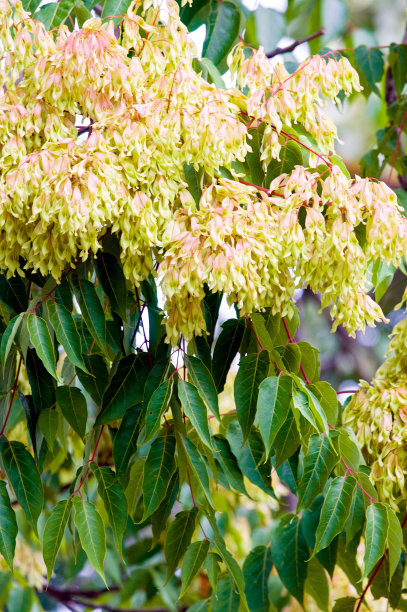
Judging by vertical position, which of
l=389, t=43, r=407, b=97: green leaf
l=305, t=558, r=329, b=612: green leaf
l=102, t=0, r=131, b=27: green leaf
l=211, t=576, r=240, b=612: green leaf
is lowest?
l=305, t=558, r=329, b=612: green leaf

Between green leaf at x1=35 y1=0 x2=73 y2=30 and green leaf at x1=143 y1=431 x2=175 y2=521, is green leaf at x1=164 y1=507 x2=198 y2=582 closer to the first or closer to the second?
green leaf at x1=143 y1=431 x2=175 y2=521

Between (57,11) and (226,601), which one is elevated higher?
(57,11)

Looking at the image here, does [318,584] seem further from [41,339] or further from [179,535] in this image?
[41,339]

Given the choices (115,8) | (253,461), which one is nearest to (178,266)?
(253,461)

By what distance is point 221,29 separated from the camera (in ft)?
7.21

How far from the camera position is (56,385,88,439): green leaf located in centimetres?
143

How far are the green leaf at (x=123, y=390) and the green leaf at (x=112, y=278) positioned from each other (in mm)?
132

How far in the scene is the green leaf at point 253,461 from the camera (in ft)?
5.39

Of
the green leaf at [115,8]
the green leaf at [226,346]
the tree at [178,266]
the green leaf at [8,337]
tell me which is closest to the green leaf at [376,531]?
the tree at [178,266]

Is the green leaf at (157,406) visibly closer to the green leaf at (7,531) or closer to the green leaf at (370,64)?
the green leaf at (7,531)

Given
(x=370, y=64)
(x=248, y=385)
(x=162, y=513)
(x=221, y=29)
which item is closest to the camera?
(x=248, y=385)

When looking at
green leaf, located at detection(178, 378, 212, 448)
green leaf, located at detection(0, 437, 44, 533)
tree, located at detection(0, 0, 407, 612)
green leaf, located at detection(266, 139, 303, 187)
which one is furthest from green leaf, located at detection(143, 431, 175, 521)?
green leaf, located at detection(266, 139, 303, 187)

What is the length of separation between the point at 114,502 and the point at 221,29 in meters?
1.43

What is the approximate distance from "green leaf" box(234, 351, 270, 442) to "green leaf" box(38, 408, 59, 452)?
14.4 inches
